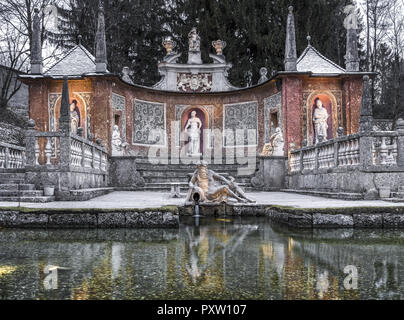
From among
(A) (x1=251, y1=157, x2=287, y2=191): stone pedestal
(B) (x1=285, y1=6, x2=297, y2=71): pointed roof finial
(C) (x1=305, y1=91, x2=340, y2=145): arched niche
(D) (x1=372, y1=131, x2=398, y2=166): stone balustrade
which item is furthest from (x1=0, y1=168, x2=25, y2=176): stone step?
(C) (x1=305, y1=91, x2=340, y2=145): arched niche

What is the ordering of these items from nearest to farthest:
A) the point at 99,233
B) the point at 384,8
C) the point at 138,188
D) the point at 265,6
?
the point at 99,233
the point at 138,188
the point at 265,6
the point at 384,8

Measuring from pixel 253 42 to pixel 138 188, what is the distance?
603 inches

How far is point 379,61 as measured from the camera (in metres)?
33.5

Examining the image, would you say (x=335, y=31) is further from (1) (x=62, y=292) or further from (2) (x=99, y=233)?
(1) (x=62, y=292)

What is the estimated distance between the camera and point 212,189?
976 cm

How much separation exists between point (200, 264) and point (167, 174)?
1510 centimetres

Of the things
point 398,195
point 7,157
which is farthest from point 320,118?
point 7,157

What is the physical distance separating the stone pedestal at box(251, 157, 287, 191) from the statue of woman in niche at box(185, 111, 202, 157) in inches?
233

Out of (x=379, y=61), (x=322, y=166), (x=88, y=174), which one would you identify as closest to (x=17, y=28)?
(x=88, y=174)

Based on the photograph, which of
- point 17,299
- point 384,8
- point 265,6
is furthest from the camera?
point 384,8

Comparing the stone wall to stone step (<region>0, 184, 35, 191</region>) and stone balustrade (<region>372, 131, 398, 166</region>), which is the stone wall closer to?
stone step (<region>0, 184, 35, 191</region>)

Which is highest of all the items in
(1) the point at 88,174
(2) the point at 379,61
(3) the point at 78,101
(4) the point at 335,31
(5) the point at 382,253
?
(4) the point at 335,31

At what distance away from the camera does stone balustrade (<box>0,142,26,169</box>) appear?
12.9m

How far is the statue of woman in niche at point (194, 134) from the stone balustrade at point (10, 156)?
32.1ft
